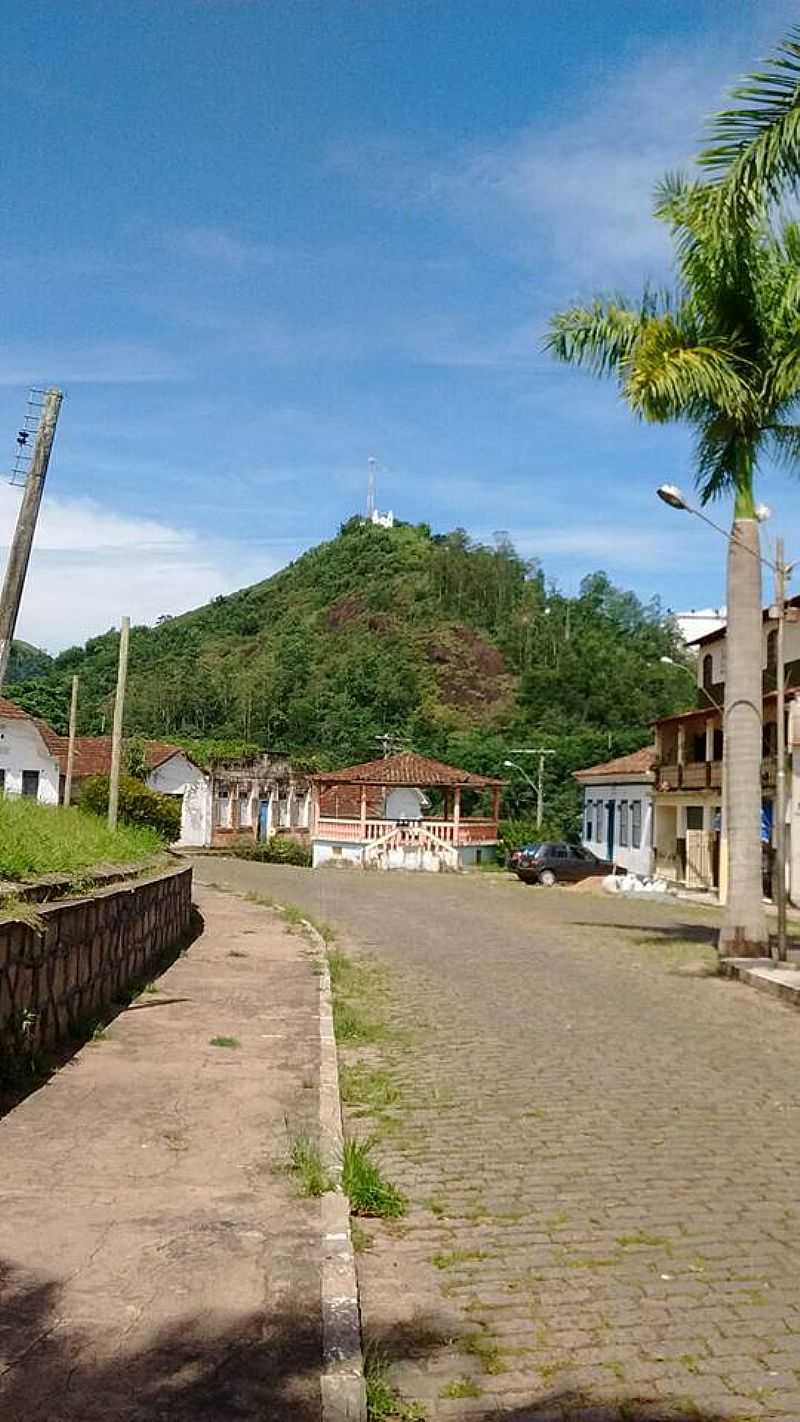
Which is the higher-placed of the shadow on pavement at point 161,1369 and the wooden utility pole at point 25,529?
the wooden utility pole at point 25,529

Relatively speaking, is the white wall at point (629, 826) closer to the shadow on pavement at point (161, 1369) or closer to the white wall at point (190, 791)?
the white wall at point (190, 791)

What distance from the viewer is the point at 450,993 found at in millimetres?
13758

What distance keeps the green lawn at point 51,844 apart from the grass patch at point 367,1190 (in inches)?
131

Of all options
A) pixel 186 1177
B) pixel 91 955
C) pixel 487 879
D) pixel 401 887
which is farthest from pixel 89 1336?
pixel 487 879

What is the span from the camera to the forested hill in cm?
7912

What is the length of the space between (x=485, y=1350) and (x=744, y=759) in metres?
13.3

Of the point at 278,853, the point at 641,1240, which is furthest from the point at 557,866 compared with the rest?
the point at 641,1240

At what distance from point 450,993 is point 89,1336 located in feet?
31.7

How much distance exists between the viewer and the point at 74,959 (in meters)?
9.23

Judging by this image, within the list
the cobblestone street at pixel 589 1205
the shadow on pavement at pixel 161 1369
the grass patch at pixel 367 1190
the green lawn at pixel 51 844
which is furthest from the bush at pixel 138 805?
the shadow on pavement at pixel 161 1369

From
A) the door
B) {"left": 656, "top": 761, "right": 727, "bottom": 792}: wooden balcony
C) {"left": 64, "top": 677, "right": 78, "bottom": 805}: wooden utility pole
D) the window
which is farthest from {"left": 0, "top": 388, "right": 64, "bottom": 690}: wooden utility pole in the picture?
the window

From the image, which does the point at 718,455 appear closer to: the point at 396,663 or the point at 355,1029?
the point at 355,1029

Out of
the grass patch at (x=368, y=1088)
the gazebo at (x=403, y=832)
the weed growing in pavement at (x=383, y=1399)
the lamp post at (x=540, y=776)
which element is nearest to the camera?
Answer: the weed growing in pavement at (x=383, y=1399)

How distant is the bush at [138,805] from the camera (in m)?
30.9
